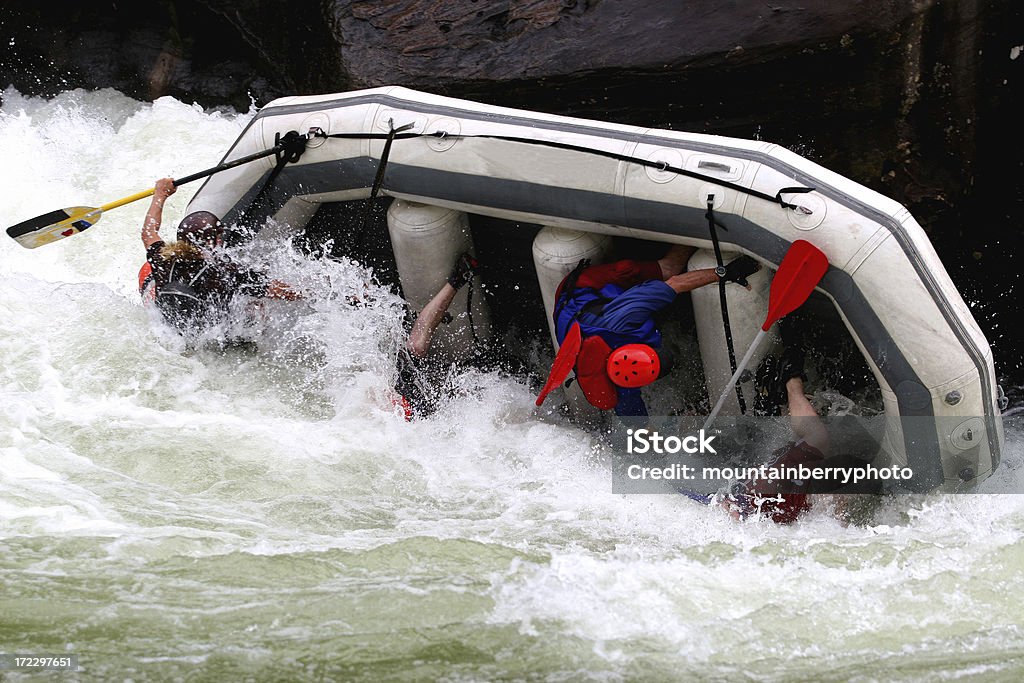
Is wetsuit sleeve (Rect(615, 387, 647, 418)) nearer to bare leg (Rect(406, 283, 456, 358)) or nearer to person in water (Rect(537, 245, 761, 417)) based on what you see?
person in water (Rect(537, 245, 761, 417))

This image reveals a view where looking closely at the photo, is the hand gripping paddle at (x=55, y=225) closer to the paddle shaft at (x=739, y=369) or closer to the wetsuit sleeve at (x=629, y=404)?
the wetsuit sleeve at (x=629, y=404)

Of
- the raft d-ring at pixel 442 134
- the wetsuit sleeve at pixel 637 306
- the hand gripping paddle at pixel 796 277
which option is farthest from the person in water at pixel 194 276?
the hand gripping paddle at pixel 796 277

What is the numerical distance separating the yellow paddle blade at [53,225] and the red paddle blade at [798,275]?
3.04m

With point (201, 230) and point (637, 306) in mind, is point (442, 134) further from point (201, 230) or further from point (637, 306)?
point (201, 230)

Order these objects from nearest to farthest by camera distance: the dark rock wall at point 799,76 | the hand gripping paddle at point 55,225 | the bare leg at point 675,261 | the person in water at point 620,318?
the person in water at point 620,318
the bare leg at point 675,261
the dark rock wall at point 799,76
the hand gripping paddle at point 55,225

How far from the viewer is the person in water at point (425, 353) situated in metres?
4.40

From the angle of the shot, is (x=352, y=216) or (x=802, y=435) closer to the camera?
(x=802, y=435)

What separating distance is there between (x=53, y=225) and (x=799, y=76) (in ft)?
11.1

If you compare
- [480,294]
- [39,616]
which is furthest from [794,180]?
[39,616]

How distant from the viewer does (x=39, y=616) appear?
308 cm

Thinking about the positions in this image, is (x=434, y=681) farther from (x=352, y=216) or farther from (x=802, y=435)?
(x=352, y=216)

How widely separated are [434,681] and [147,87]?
5.42 m

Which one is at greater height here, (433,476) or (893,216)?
(893,216)

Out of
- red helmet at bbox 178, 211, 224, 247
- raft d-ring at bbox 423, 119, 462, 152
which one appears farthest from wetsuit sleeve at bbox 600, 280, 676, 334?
red helmet at bbox 178, 211, 224, 247
